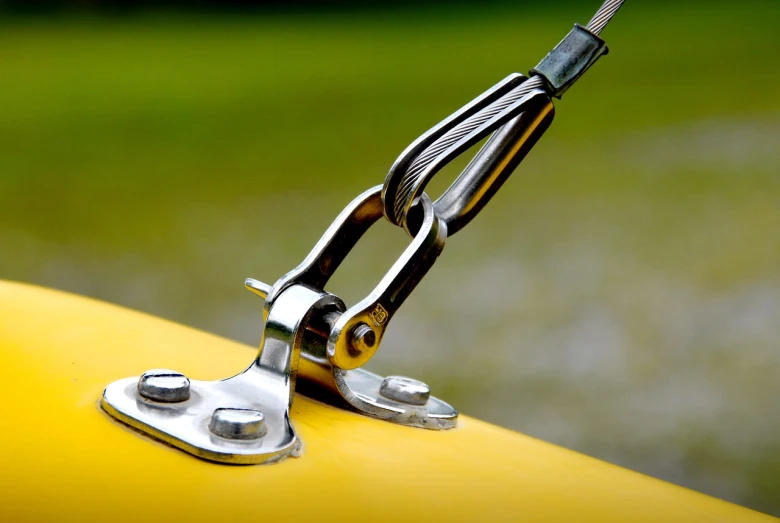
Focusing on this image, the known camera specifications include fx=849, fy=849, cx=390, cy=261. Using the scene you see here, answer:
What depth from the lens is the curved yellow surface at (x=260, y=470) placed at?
0.41 m

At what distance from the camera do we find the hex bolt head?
20.7 inches

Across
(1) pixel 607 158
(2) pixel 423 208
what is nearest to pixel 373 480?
(2) pixel 423 208

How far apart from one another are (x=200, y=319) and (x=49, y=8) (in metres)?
1.57

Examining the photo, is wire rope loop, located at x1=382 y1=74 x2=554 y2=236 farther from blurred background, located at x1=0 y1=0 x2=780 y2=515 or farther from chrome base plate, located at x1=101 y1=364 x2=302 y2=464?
blurred background, located at x1=0 y1=0 x2=780 y2=515

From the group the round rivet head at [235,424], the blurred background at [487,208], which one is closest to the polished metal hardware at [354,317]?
the round rivet head at [235,424]

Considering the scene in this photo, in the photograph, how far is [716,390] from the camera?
1409 mm

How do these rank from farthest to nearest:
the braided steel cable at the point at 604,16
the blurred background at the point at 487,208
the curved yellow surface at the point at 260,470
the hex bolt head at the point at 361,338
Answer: the blurred background at the point at 487,208
the braided steel cable at the point at 604,16
the hex bolt head at the point at 361,338
the curved yellow surface at the point at 260,470

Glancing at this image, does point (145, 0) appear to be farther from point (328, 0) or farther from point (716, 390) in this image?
point (716, 390)

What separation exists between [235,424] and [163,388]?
56mm

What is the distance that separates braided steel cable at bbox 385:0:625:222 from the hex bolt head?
8cm

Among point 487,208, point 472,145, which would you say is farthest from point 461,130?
point 487,208

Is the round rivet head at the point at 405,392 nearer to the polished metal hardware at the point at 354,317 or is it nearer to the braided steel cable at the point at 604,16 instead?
the polished metal hardware at the point at 354,317

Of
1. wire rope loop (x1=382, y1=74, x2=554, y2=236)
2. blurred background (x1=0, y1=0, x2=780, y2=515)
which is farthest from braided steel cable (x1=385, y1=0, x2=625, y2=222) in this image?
blurred background (x1=0, y1=0, x2=780, y2=515)

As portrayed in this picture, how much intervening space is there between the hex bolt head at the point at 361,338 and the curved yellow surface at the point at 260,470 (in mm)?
49
